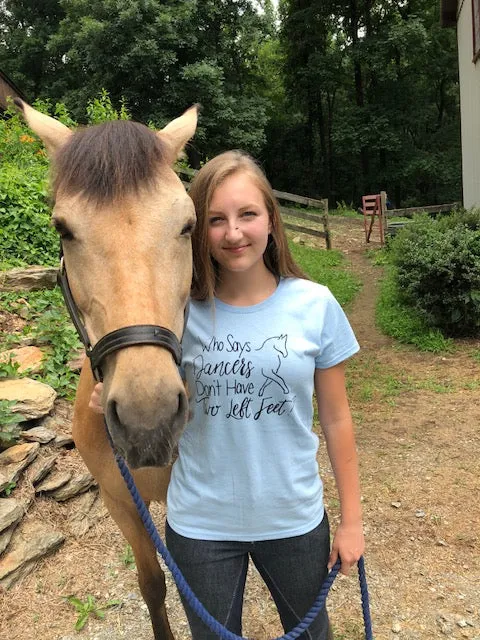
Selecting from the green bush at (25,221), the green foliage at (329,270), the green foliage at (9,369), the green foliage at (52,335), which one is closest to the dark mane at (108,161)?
the green foliage at (9,369)

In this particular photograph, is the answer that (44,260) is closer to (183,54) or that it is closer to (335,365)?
(335,365)

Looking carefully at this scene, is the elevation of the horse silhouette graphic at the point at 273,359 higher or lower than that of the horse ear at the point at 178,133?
lower

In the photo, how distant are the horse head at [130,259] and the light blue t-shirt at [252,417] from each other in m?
0.18

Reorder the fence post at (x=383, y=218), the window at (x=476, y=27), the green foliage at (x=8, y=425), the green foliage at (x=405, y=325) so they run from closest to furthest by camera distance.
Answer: the green foliage at (x=8, y=425)
the green foliage at (x=405, y=325)
the window at (x=476, y=27)
the fence post at (x=383, y=218)

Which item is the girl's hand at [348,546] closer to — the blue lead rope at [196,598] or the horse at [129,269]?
the blue lead rope at [196,598]

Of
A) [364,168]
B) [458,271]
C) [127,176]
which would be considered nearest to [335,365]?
[127,176]

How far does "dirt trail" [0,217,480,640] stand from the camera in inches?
104

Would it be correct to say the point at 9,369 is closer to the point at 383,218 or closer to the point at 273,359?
the point at 273,359

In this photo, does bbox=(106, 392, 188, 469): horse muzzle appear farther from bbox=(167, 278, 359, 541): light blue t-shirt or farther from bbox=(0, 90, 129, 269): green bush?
bbox=(0, 90, 129, 269): green bush

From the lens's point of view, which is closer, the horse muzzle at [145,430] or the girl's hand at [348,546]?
the horse muzzle at [145,430]

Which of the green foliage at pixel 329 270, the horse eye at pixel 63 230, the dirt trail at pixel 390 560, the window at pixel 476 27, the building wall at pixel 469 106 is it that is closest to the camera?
the horse eye at pixel 63 230

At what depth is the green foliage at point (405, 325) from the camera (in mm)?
6859

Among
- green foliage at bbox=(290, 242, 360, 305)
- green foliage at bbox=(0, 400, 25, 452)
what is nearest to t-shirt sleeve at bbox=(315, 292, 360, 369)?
green foliage at bbox=(0, 400, 25, 452)

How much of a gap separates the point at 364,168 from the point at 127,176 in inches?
1153
